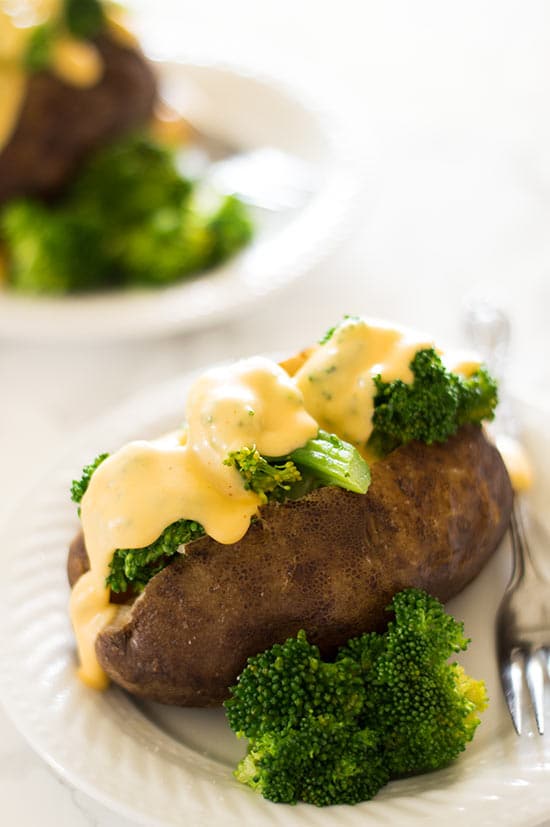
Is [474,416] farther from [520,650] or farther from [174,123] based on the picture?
[174,123]

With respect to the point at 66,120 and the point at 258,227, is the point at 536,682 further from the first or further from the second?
the point at 66,120

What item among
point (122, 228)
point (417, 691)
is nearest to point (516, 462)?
point (417, 691)

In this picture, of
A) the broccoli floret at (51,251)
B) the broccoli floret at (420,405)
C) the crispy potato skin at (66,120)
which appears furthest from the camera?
the crispy potato skin at (66,120)

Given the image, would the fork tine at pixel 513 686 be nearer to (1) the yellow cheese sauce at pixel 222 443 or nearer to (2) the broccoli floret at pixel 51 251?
(1) the yellow cheese sauce at pixel 222 443

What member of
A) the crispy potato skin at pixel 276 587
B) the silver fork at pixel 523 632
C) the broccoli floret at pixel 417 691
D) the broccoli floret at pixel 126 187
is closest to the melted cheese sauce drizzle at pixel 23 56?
the broccoli floret at pixel 126 187

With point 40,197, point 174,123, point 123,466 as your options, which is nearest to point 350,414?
point 123,466

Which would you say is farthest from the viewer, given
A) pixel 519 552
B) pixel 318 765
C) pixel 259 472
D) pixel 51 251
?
pixel 51 251

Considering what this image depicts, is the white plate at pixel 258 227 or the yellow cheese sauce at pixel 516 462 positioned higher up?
the white plate at pixel 258 227
